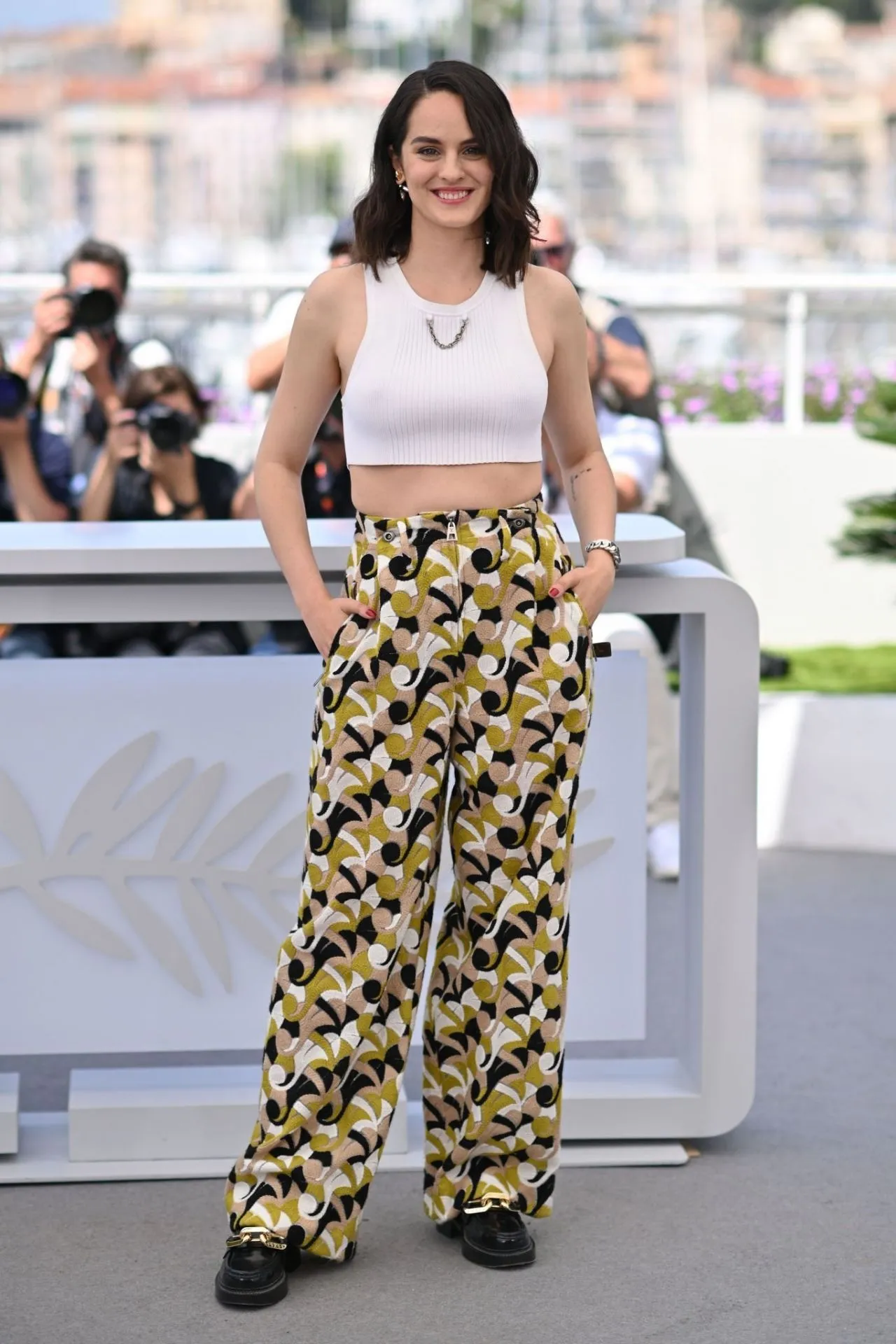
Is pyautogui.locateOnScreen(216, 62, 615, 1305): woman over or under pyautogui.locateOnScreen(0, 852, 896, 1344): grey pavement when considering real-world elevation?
over

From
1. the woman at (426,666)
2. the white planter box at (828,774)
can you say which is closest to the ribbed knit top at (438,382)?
the woman at (426,666)

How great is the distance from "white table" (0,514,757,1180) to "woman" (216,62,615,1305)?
0.41 meters

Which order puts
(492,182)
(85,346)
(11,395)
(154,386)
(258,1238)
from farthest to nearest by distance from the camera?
(85,346)
(154,386)
(11,395)
(258,1238)
(492,182)

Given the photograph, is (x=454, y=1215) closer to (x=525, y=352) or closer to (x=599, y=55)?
(x=525, y=352)

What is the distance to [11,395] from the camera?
4.51 meters

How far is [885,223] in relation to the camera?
2369 centimetres

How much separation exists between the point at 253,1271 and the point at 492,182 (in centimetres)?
149

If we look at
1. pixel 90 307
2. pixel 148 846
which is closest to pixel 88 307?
pixel 90 307

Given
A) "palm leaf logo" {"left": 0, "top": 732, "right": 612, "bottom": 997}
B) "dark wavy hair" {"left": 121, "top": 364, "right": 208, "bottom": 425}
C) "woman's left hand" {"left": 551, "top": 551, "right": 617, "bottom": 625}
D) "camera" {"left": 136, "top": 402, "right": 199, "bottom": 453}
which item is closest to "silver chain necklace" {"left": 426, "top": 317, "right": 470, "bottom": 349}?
"woman's left hand" {"left": 551, "top": 551, "right": 617, "bottom": 625}

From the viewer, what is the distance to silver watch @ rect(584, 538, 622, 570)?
274cm

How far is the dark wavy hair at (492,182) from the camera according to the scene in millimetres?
2523

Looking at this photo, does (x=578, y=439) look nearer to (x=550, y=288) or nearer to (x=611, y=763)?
(x=550, y=288)

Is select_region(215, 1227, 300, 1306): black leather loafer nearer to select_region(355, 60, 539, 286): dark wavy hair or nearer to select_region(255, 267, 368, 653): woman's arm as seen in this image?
select_region(255, 267, 368, 653): woman's arm

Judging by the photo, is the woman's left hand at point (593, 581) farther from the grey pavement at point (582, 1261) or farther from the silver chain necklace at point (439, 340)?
the grey pavement at point (582, 1261)
